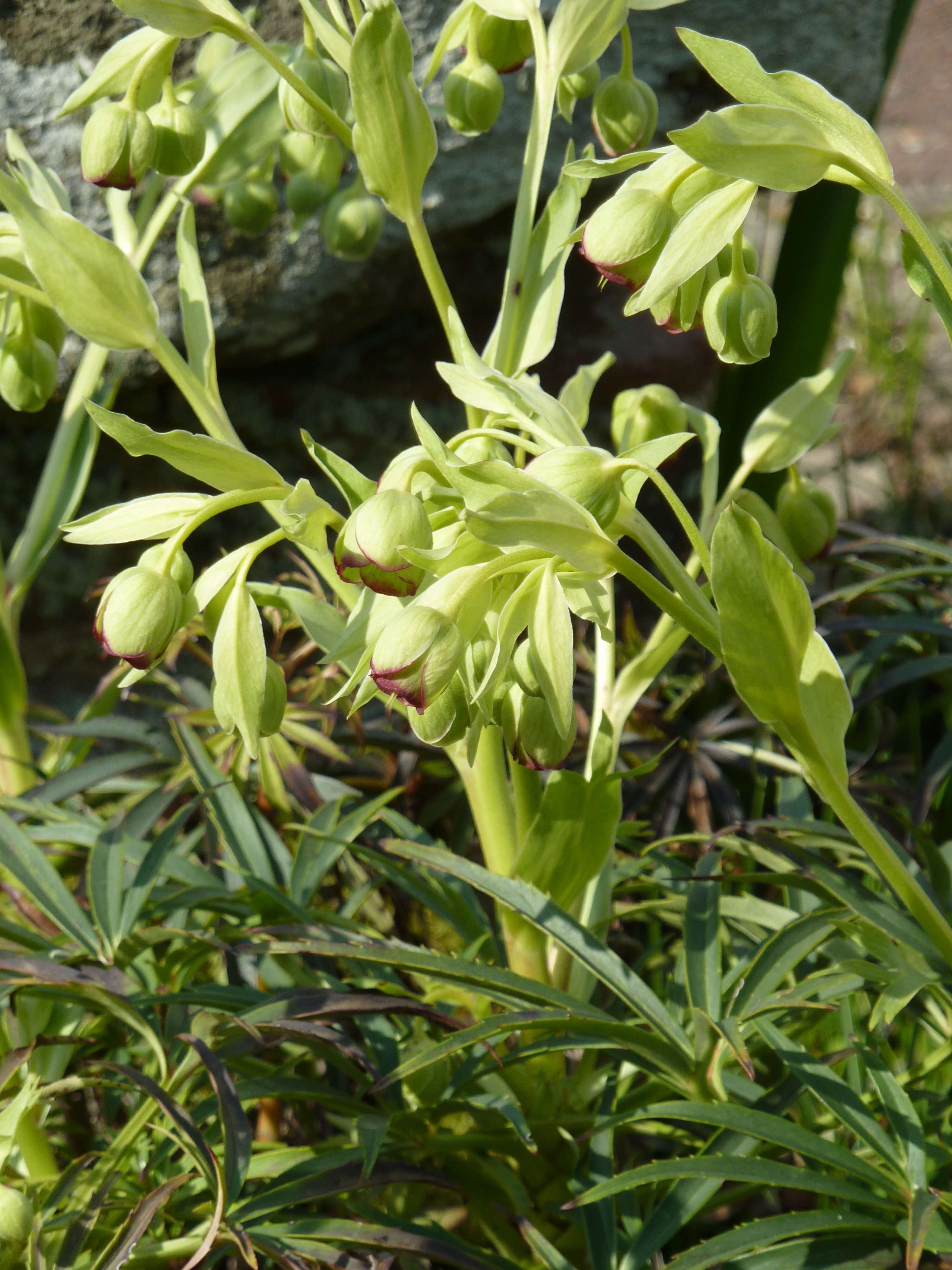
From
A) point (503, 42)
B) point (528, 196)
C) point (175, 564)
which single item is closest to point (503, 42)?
point (503, 42)

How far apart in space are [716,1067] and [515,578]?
0.31 m

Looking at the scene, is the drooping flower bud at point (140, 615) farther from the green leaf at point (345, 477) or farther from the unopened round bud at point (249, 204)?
the unopened round bud at point (249, 204)

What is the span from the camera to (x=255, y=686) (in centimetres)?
53

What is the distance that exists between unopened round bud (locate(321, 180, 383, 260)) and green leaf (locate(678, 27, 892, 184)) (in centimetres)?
37

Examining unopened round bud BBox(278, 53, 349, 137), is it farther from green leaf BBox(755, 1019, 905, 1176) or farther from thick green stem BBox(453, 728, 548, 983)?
green leaf BBox(755, 1019, 905, 1176)

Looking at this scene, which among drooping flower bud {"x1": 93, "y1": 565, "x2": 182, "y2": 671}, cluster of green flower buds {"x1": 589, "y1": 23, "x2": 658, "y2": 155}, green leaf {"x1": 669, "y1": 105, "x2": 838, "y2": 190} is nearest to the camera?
green leaf {"x1": 669, "y1": 105, "x2": 838, "y2": 190}

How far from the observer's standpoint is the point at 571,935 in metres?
0.61

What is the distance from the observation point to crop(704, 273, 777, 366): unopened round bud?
21.0 inches

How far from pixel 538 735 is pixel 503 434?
0.15m

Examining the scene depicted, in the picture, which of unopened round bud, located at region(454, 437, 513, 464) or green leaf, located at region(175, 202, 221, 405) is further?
green leaf, located at region(175, 202, 221, 405)

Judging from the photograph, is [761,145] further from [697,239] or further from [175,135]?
[175,135]

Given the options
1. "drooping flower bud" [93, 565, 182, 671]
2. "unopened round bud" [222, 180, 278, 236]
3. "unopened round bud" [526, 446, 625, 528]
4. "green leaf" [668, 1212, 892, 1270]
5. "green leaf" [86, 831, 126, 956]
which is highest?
"unopened round bud" [222, 180, 278, 236]

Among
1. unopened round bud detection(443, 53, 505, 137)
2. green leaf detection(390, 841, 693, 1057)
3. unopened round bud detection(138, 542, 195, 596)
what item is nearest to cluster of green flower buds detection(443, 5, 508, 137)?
unopened round bud detection(443, 53, 505, 137)

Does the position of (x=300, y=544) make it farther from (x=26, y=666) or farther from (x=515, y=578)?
Result: (x=26, y=666)
